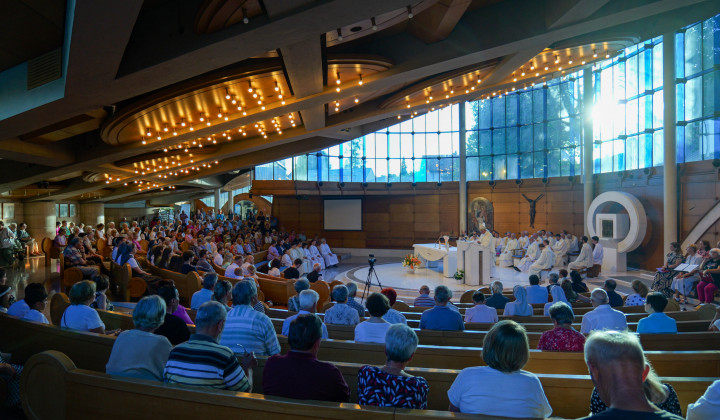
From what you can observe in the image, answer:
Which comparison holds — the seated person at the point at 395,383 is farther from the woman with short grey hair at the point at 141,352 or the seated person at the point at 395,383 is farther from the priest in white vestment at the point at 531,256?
the priest in white vestment at the point at 531,256

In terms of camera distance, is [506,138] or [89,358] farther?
[506,138]

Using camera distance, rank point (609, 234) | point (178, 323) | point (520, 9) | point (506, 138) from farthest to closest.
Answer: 1. point (506, 138)
2. point (609, 234)
3. point (520, 9)
4. point (178, 323)

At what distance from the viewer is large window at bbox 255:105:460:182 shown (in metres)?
21.4

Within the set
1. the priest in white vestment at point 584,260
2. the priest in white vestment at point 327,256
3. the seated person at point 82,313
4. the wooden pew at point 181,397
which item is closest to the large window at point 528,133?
the priest in white vestment at point 584,260

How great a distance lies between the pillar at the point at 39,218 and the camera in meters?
16.8

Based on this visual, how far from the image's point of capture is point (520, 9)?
6.59 meters

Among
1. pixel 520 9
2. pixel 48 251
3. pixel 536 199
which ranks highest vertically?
pixel 520 9

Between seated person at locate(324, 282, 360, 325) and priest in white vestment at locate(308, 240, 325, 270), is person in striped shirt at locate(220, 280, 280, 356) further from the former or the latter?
priest in white vestment at locate(308, 240, 325, 270)

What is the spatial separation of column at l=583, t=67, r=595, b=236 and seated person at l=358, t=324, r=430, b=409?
52.8 feet

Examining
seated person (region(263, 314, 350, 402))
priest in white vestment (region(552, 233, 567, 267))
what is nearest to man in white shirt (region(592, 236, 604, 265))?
priest in white vestment (region(552, 233, 567, 267))

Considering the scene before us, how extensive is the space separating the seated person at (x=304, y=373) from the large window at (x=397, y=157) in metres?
19.1

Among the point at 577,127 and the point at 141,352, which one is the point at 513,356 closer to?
the point at 141,352

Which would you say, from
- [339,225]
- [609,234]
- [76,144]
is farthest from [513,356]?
[339,225]

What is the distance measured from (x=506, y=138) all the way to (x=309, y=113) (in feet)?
43.0
